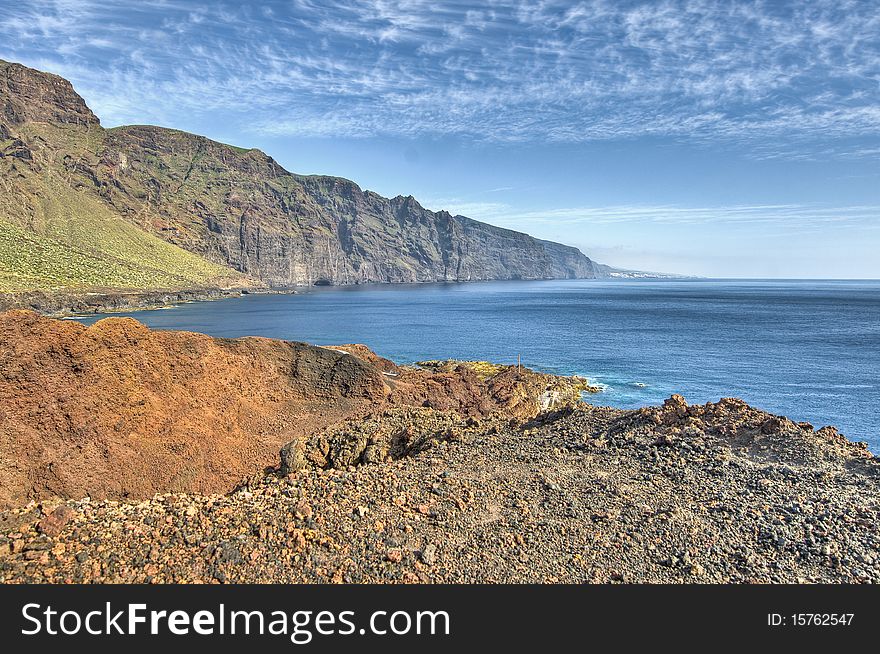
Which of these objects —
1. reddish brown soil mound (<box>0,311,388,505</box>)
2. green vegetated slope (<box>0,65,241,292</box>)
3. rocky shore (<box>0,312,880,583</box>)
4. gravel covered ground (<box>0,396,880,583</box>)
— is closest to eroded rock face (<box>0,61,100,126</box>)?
green vegetated slope (<box>0,65,241,292</box>)

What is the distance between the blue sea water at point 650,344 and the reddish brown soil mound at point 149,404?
27602 millimetres

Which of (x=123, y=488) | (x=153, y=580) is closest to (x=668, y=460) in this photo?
(x=153, y=580)

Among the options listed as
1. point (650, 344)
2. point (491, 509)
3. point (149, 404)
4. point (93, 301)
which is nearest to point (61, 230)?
point (93, 301)

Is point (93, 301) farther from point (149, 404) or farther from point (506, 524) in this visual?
point (506, 524)

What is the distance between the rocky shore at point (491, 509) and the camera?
8227 mm

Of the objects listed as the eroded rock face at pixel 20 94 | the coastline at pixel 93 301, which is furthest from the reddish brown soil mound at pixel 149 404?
the eroded rock face at pixel 20 94

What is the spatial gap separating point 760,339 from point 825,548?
79.9 metres

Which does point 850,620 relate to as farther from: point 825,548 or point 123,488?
point 123,488

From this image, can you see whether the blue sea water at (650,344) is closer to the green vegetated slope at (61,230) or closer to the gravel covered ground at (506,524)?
the green vegetated slope at (61,230)

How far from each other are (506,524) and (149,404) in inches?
520

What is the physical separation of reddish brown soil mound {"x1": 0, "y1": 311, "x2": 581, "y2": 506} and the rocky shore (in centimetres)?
13

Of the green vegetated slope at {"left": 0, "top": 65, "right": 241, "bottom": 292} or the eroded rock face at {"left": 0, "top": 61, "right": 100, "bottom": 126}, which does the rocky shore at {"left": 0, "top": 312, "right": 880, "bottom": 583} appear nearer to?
the green vegetated slope at {"left": 0, "top": 65, "right": 241, "bottom": 292}

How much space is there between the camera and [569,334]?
281ft

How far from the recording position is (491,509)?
1035 cm
